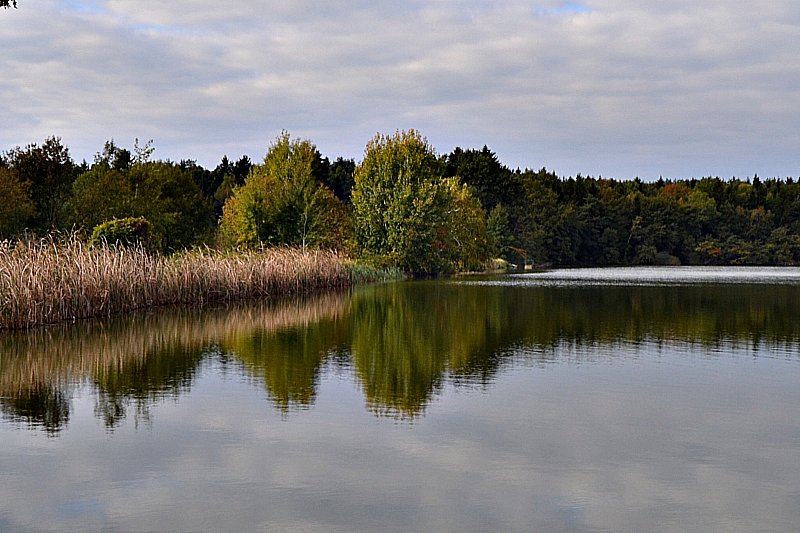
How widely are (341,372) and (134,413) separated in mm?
3442

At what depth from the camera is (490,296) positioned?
30.4m

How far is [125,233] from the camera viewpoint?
27094mm

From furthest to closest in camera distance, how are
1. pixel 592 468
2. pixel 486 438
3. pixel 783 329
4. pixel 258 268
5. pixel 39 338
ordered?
pixel 258 268, pixel 783 329, pixel 39 338, pixel 486 438, pixel 592 468

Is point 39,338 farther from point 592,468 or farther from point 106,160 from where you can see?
point 106,160

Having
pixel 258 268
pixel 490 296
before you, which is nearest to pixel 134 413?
pixel 258 268

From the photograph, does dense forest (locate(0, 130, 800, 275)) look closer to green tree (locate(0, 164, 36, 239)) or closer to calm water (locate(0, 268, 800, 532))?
green tree (locate(0, 164, 36, 239))

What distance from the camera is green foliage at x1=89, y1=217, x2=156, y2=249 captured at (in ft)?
88.1

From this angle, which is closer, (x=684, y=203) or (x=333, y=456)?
(x=333, y=456)

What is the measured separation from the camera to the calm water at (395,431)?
5.91 meters

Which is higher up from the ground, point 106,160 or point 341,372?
point 106,160

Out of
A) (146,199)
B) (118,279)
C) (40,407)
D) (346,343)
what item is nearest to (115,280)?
(118,279)

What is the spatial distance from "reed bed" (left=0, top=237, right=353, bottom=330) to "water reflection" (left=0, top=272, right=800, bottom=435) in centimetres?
73

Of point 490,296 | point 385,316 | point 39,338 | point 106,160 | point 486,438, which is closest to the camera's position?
point 486,438

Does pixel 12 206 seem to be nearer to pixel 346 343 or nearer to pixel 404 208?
pixel 404 208
